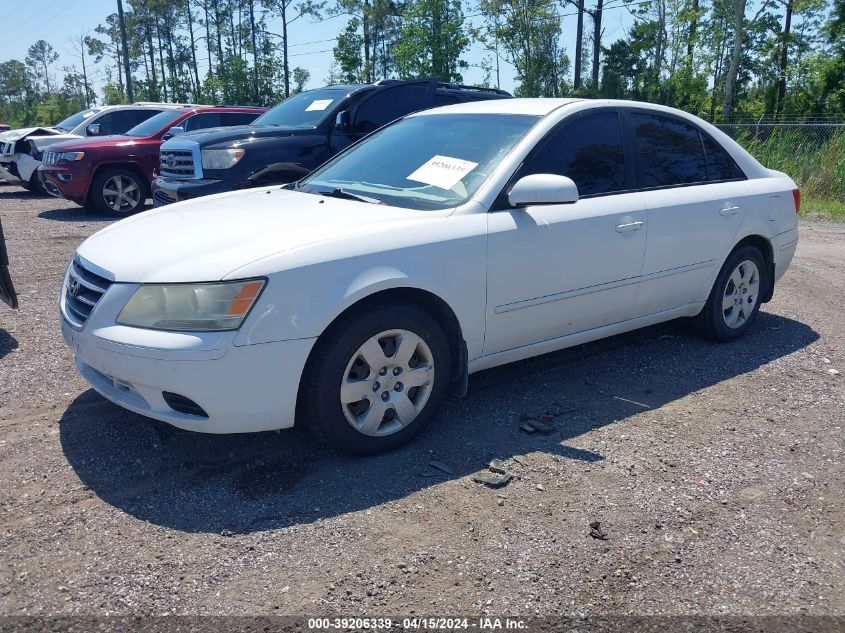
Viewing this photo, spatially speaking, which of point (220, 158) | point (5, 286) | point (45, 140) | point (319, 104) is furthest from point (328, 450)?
point (45, 140)

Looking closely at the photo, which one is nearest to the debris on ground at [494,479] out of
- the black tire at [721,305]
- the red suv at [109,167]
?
the black tire at [721,305]

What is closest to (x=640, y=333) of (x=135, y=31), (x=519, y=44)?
(x=519, y=44)

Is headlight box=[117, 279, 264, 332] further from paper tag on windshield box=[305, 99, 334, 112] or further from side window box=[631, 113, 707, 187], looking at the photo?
paper tag on windshield box=[305, 99, 334, 112]

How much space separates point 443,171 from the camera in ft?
13.6

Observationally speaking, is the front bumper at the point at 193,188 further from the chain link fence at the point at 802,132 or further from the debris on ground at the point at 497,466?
the chain link fence at the point at 802,132

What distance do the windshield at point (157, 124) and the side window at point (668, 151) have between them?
31.5ft

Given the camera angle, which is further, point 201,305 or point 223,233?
point 223,233

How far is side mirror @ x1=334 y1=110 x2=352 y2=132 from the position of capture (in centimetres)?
837

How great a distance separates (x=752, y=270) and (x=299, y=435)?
3.71 m

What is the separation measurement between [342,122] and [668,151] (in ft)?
14.5

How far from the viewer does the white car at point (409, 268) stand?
3.20 meters

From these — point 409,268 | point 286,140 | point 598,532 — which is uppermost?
point 286,140

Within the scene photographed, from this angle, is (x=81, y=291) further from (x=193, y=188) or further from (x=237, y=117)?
(x=237, y=117)

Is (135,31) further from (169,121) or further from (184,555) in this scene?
(184,555)
